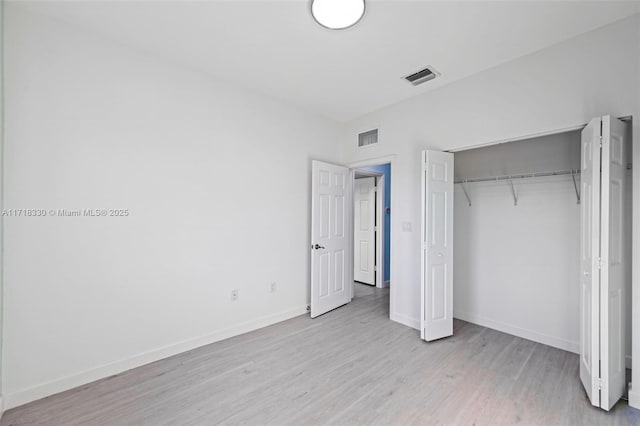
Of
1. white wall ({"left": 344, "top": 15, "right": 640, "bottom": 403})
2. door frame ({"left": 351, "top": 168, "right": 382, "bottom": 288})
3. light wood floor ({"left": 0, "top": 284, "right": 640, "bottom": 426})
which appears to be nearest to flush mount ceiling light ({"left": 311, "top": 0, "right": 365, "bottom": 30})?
white wall ({"left": 344, "top": 15, "right": 640, "bottom": 403})

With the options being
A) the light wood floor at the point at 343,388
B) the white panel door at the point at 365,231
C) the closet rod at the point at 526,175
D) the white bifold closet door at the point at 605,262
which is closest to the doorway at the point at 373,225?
the white panel door at the point at 365,231

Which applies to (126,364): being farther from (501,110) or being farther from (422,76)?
(501,110)

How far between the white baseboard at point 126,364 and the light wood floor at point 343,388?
6 cm

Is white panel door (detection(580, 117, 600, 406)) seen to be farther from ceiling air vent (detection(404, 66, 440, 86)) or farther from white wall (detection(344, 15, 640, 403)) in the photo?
ceiling air vent (detection(404, 66, 440, 86))

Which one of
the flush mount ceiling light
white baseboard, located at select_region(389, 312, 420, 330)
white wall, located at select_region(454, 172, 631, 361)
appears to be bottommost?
white baseboard, located at select_region(389, 312, 420, 330)

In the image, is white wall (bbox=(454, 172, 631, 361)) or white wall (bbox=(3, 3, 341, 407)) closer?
white wall (bbox=(3, 3, 341, 407))

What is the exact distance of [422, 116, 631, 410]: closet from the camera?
1944 mm

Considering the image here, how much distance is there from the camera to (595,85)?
87.1 inches

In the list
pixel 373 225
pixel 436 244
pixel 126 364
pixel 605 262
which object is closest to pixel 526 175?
pixel 436 244

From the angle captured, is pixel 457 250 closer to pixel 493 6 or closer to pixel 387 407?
pixel 387 407

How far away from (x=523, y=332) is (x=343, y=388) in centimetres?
225

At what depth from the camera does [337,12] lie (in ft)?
6.54

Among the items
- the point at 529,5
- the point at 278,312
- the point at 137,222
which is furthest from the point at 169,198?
the point at 529,5

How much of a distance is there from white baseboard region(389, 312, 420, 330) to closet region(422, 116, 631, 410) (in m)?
0.35
